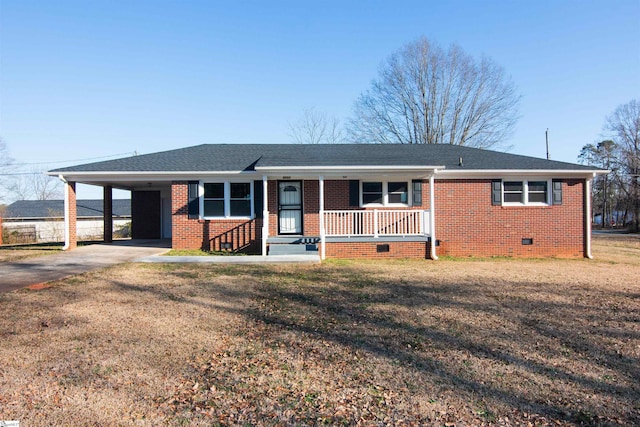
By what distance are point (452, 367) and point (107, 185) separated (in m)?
15.9

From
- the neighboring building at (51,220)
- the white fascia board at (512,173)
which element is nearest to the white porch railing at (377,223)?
the white fascia board at (512,173)

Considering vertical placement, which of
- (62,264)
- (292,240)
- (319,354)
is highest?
(292,240)

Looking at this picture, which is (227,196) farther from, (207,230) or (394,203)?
(394,203)

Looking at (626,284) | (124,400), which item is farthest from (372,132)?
(124,400)

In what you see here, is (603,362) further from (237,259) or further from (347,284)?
(237,259)

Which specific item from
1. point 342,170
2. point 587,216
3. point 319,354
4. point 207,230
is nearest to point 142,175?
point 207,230

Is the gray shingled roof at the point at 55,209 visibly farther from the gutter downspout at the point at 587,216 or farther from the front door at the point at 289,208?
the gutter downspout at the point at 587,216

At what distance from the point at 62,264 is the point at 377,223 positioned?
8986 millimetres

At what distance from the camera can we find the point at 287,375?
3.96 metres

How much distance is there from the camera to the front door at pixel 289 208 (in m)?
14.5

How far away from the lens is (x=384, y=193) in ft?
46.9

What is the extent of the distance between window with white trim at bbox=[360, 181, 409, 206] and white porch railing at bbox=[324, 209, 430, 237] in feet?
2.15

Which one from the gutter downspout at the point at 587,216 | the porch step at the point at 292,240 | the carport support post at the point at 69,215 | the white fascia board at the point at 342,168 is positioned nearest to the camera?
the white fascia board at the point at 342,168

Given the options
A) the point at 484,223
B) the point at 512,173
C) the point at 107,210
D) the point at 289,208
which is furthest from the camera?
the point at 107,210
